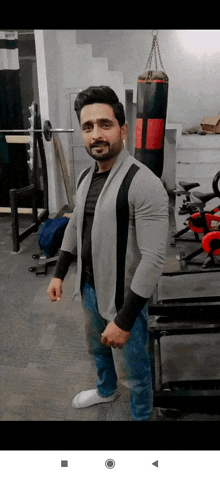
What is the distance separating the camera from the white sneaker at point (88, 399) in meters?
1.51

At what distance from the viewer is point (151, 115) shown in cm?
326

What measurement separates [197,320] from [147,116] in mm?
2093

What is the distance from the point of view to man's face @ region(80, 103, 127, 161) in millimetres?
988

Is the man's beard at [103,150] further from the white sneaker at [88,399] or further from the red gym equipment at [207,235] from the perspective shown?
the red gym equipment at [207,235]

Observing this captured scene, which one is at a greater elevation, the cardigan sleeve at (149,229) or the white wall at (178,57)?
the white wall at (178,57)

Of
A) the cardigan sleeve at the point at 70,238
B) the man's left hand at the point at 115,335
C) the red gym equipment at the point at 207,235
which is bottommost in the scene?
the red gym equipment at the point at 207,235

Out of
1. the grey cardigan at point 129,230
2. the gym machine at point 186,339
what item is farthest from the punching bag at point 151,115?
the grey cardigan at point 129,230

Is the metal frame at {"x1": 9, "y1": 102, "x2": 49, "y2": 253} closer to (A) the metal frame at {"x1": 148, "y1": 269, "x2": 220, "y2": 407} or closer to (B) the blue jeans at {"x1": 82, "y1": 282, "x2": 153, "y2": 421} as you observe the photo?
(A) the metal frame at {"x1": 148, "y1": 269, "x2": 220, "y2": 407}

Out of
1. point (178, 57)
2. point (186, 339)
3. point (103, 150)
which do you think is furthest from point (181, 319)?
point (178, 57)

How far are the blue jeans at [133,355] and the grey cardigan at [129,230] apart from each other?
16cm

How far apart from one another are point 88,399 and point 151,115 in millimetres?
2503

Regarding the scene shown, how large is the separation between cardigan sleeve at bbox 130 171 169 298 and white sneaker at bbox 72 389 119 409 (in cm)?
70
